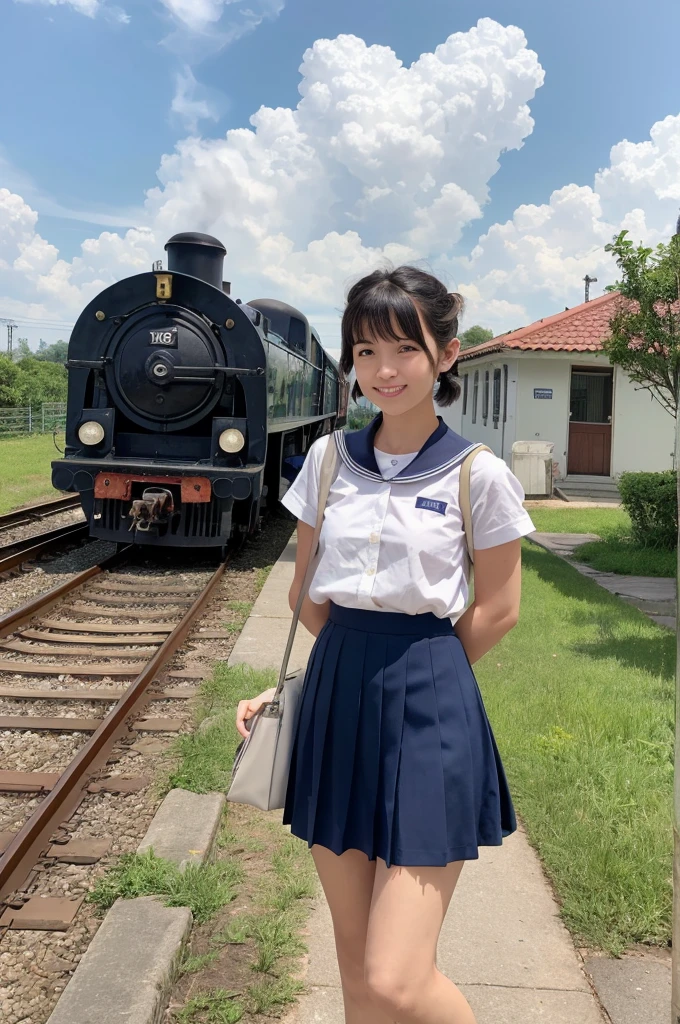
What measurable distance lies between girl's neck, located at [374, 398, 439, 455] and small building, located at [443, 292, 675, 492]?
50.7 feet

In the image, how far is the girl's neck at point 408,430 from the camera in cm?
191

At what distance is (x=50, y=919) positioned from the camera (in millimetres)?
2852

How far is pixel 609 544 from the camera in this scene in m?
10.8

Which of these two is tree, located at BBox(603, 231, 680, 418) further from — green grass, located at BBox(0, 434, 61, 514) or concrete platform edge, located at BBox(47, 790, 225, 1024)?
green grass, located at BBox(0, 434, 61, 514)

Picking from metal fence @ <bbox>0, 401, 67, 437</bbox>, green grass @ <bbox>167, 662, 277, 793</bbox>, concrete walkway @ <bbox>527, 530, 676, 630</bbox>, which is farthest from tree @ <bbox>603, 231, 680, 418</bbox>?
metal fence @ <bbox>0, 401, 67, 437</bbox>

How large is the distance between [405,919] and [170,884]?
5.04ft

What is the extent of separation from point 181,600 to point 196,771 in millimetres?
3716

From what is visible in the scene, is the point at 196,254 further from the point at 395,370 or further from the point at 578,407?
the point at 578,407

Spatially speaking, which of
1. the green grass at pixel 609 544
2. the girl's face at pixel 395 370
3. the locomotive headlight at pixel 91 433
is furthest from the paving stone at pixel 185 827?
the green grass at pixel 609 544

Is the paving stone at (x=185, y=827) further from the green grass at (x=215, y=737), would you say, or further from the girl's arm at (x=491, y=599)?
the girl's arm at (x=491, y=599)

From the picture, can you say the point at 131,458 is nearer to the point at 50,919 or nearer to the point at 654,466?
the point at 50,919

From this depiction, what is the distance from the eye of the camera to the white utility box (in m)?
16.3

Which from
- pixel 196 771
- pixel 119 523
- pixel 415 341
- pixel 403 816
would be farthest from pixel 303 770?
pixel 119 523

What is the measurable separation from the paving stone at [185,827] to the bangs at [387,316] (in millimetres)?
2170
